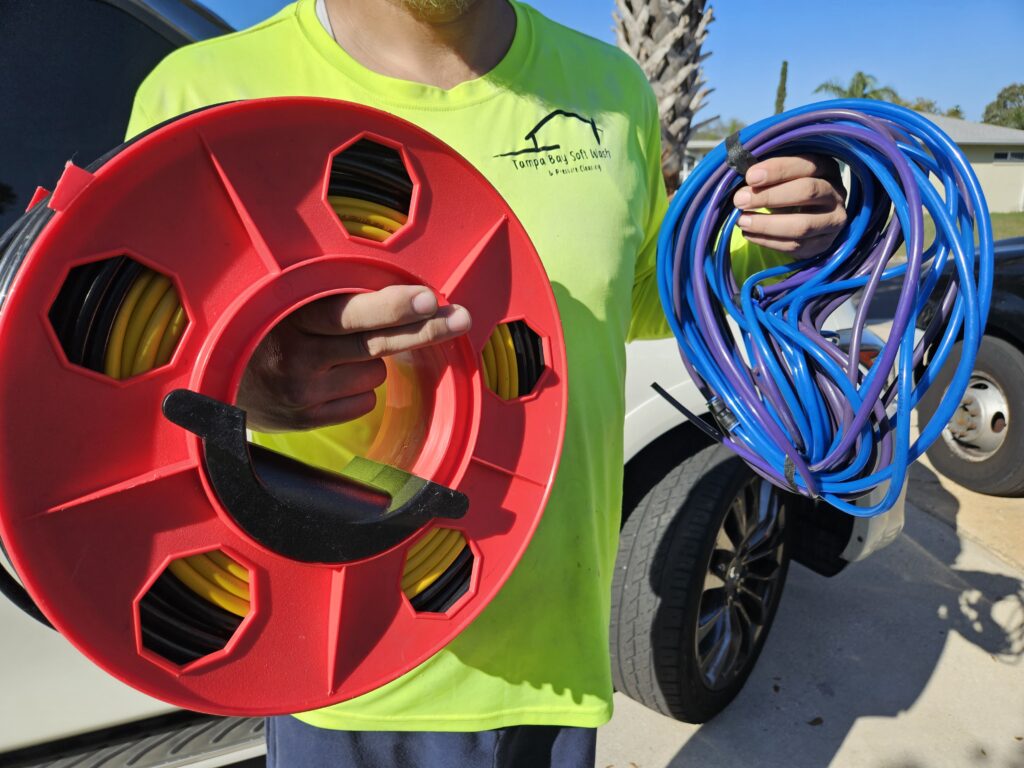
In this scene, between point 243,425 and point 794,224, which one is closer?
point 243,425

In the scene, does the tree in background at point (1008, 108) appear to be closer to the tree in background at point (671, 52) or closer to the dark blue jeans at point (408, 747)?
the tree in background at point (671, 52)

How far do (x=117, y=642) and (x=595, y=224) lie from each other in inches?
33.1

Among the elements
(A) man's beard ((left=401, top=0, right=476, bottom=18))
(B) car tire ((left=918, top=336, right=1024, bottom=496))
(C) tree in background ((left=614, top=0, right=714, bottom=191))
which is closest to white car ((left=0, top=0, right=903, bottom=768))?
(A) man's beard ((left=401, top=0, right=476, bottom=18))

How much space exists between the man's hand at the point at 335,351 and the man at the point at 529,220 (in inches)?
14.6

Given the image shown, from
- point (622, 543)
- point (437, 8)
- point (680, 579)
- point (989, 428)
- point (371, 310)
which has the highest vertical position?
point (437, 8)

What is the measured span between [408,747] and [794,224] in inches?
40.9

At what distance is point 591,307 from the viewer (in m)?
1.18

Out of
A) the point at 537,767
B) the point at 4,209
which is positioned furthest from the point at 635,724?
the point at 4,209

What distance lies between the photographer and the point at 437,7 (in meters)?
1.06

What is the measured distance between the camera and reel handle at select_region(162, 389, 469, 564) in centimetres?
74

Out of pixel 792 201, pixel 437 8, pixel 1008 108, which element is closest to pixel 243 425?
pixel 437 8

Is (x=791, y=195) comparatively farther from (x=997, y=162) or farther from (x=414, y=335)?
(x=997, y=162)

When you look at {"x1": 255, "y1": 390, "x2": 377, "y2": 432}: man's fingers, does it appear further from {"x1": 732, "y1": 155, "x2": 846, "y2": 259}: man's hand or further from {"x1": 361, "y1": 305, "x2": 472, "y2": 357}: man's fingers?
{"x1": 732, "y1": 155, "x2": 846, "y2": 259}: man's hand

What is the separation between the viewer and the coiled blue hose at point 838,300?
1.13 m
